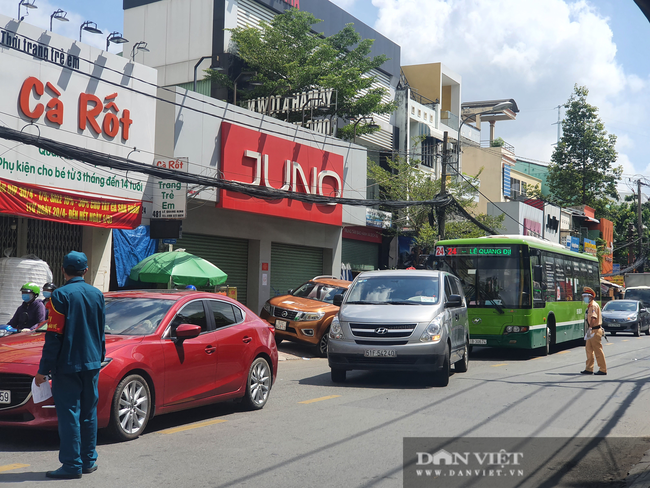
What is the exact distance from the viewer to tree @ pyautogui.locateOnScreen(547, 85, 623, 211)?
56469mm

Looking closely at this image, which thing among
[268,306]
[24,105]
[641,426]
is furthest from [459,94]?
[641,426]

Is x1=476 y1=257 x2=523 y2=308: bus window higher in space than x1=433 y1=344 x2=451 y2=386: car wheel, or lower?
higher

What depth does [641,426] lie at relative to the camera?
900 centimetres

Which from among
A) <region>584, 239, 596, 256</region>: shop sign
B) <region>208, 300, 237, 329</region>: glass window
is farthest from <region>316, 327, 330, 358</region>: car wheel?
<region>584, 239, 596, 256</region>: shop sign

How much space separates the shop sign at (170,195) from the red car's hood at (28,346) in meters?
10.2

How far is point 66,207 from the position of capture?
14.9m

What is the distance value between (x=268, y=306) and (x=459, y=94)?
104ft

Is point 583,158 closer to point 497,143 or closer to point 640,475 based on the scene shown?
point 497,143

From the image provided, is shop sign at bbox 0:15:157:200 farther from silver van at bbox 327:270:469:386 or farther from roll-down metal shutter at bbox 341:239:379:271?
roll-down metal shutter at bbox 341:239:379:271

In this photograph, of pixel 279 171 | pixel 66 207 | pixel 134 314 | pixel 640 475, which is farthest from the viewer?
pixel 279 171

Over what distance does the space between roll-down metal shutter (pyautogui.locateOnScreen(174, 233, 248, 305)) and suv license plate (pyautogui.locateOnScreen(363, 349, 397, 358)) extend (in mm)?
9919

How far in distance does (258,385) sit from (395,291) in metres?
4.04

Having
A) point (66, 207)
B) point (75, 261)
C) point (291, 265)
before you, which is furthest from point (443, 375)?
point (291, 265)

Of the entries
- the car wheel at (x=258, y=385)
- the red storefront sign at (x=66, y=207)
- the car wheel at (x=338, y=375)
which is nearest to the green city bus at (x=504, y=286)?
the car wheel at (x=338, y=375)
